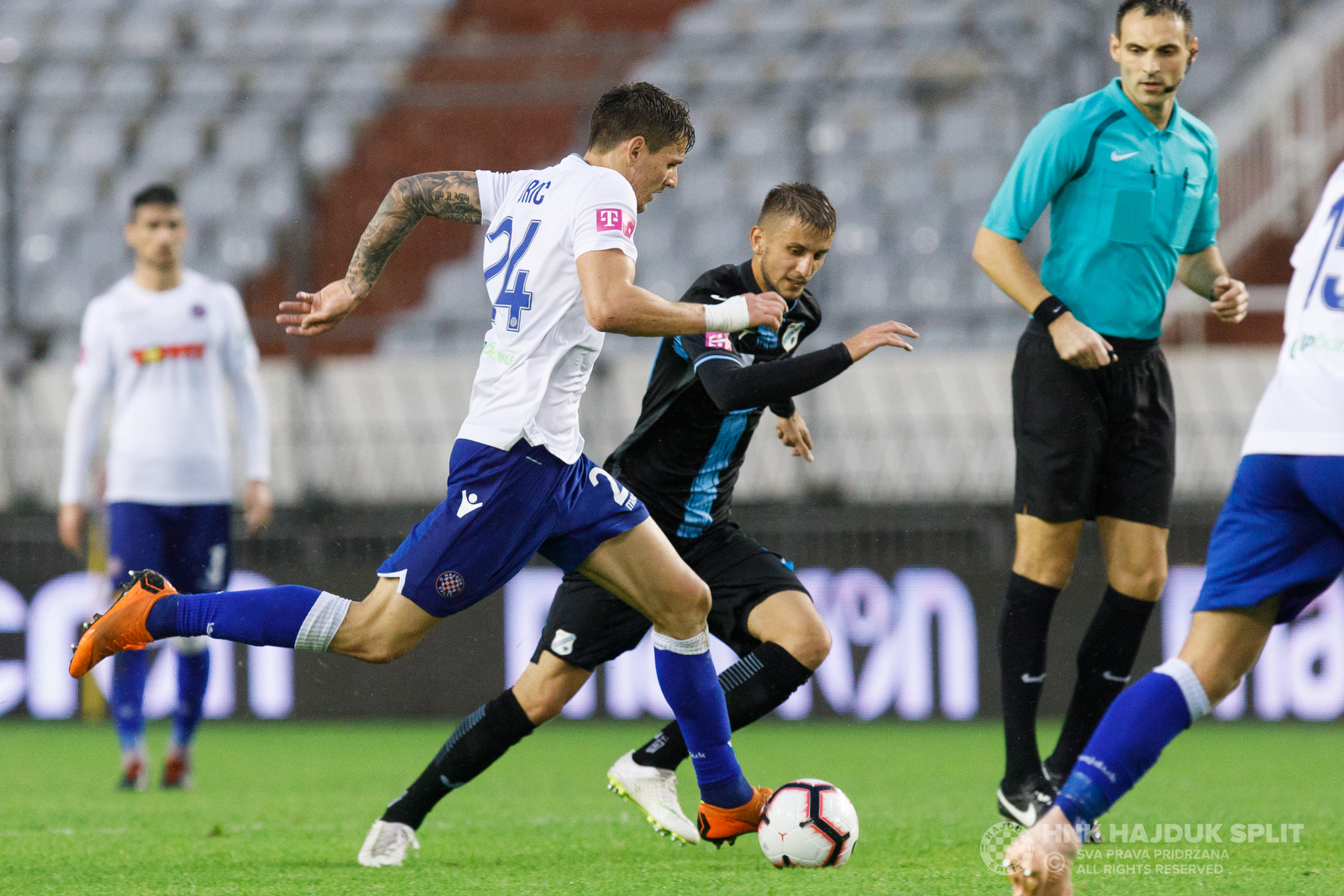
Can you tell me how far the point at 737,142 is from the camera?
1211 cm

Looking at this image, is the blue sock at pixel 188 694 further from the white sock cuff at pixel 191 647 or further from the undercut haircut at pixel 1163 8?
the undercut haircut at pixel 1163 8

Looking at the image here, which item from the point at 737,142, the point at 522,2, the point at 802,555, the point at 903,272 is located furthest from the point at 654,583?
the point at 522,2

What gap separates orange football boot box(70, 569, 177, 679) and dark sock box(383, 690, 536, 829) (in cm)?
85

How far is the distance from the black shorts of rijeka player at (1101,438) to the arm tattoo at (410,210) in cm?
166

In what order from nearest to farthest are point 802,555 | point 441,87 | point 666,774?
1. point 666,774
2. point 802,555
3. point 441,87

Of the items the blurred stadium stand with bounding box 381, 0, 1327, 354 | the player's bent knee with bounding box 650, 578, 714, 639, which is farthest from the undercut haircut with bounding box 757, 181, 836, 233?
the blurred stadium stand with bounding box 381, 0, 1327, 354

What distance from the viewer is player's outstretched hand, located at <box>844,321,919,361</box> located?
3.74m

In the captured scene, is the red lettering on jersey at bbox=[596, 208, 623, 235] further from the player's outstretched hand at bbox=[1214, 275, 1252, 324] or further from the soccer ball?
the player's outstretched hand at bbox=[1214, 275, 1252, 324]

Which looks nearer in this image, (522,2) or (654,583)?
(654,583)

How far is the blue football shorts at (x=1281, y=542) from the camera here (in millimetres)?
3236

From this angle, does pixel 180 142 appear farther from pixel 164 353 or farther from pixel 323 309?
pixel 323 309

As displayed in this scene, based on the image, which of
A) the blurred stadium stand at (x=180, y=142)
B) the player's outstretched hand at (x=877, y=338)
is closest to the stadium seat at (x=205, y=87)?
the blurred stadium stand at (x=180, y=142)

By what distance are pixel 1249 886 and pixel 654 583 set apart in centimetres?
158

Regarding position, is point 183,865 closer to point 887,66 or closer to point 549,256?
point 549,256
